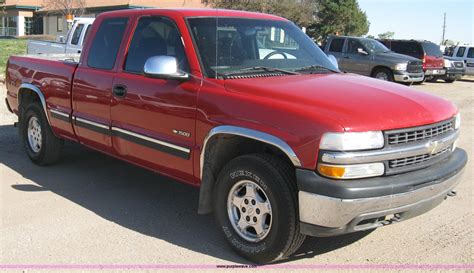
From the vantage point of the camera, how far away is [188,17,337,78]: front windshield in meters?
4.37

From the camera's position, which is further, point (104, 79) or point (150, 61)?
point (104, 79)

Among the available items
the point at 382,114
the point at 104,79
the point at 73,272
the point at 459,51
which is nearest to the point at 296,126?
the point at 382,114

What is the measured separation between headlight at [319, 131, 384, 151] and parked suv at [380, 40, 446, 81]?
18769mm

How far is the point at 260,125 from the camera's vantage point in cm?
365

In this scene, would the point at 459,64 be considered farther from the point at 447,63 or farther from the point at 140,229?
the point at 140,229

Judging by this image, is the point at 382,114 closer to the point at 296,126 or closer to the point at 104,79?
the point at 296,126

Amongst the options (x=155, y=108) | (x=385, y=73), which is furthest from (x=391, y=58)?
(x=155, y=108)

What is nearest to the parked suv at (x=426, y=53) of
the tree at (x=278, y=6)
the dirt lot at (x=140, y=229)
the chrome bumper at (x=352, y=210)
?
the tree at (x=278, y=6)

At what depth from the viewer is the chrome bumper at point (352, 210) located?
3.38 meters

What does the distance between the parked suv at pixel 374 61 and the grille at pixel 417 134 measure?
15190 millimetres

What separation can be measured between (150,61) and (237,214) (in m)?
1.40

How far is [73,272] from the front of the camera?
373 centimetres

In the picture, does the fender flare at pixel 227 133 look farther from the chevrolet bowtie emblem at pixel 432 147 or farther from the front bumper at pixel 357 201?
the chevrolet bowtie emblem at pixel 432 147

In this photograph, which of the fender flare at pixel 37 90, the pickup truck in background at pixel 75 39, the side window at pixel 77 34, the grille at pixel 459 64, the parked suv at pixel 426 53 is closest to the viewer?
the fender flare at pixel 37 90
